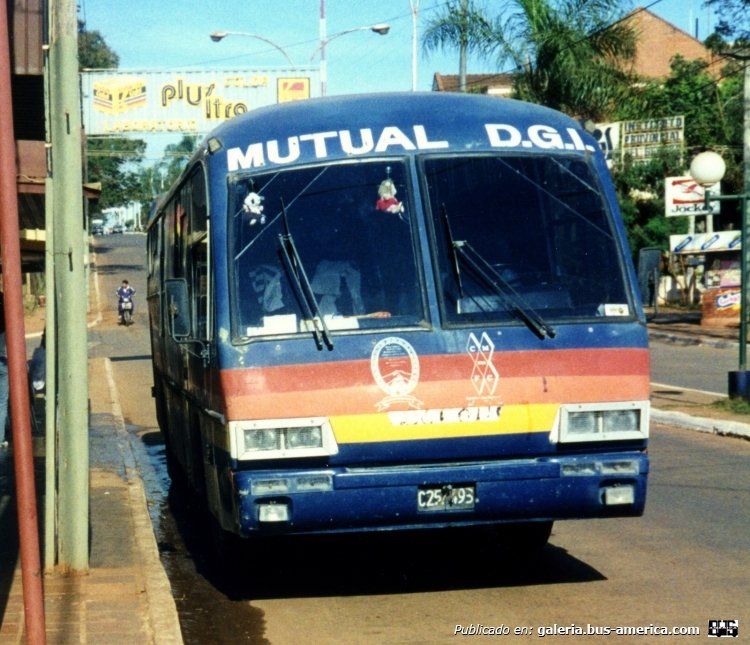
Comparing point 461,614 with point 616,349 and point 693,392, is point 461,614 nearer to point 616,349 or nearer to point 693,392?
point 616,349

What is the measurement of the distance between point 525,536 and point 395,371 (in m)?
2.14

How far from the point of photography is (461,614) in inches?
277

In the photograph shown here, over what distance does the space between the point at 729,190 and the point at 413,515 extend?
41181 mm

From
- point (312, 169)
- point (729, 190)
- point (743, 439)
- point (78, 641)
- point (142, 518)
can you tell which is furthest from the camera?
point (729, 190)

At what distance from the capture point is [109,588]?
7.18 metres

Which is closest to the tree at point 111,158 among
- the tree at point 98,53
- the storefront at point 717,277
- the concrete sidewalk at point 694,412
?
the tree at point 98,53

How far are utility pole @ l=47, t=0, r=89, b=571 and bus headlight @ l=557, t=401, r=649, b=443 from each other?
2.80 metres

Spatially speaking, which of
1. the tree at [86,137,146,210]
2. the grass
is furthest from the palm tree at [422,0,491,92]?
the tree at [86,137,146,210]

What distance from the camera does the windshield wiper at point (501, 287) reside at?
7.13 m

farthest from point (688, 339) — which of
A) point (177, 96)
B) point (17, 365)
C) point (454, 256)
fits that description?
point (17, 365)

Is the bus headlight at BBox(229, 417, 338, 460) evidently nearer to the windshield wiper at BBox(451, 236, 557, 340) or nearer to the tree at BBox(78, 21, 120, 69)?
the windshield wiper at BBox(451, 236, 557, 340)

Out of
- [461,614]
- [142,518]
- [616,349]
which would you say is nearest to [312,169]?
[616,349]

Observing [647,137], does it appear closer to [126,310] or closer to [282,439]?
[126,310]

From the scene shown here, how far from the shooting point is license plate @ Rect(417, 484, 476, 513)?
6957 millimetres
